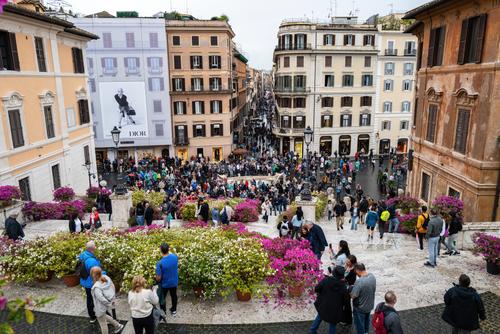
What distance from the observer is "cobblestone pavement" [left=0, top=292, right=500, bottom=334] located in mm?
7746

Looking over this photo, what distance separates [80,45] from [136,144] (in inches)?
641

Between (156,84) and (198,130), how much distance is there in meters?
6.99

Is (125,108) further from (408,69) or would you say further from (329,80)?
(408,69)

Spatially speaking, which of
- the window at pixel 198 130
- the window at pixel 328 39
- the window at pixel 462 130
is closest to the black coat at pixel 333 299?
the window at pixel 462 130

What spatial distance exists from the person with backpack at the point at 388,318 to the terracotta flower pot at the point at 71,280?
23.9 ft

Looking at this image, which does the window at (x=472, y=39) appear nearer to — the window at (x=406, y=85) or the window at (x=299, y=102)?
the window at (x=299, y=102)

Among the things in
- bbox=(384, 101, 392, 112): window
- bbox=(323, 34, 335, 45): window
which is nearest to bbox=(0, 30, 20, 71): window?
bbox=(323, 34, 335, 45): window

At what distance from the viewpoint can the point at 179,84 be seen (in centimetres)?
4316

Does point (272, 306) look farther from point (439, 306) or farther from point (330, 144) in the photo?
point (330, 144)

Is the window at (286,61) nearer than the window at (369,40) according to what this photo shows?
No

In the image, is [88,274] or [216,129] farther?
[216,129]

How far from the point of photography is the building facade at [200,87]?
4209cm

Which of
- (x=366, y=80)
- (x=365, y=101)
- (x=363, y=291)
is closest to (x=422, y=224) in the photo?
(x=363, y=291)

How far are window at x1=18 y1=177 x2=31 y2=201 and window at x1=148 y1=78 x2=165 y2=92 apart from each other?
77.8ft
